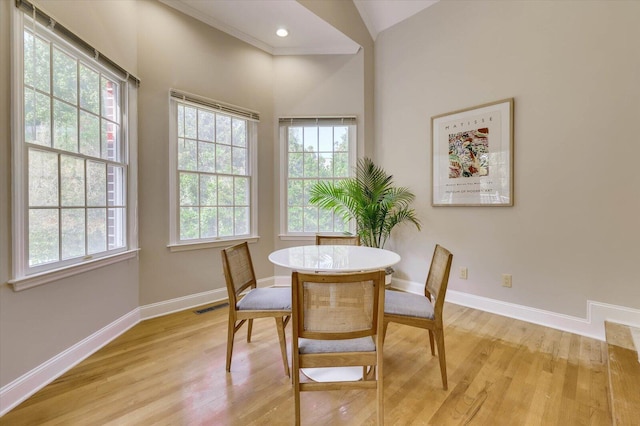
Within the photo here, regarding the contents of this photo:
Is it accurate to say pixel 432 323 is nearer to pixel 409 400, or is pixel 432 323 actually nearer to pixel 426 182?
pixel 409 400

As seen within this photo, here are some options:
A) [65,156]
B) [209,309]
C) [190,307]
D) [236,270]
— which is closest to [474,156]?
[236,270]

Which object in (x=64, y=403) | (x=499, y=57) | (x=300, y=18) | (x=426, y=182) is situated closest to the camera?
(x=64, y=403)

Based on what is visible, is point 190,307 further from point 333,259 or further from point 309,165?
point 309,165

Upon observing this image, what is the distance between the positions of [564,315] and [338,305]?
2360mm

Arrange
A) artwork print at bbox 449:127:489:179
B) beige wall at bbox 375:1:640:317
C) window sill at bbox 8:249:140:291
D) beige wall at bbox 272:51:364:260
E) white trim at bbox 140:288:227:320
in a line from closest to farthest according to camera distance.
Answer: window sill at bbox 8:249:140:291 < beige wall at bbox 375:1:640:317 < white trim at bbox 140:288:227:320 < artwork print at bbox 449:127:489:179 < beige wall at bbox 272:51:364:260

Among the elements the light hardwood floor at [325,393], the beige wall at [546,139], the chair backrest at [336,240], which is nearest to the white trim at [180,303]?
the light hardwood floor at [325,393]

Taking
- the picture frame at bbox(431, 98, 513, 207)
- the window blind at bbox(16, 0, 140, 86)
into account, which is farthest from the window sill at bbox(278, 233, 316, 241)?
the window blind at bbox(16, 0, 140, 86)

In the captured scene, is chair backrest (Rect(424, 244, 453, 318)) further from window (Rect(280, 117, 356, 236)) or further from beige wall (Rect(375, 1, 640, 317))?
window (Rect(280, 117, 356, 236))

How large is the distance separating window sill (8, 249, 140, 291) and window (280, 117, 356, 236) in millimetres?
1771

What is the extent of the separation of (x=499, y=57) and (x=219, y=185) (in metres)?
3.14

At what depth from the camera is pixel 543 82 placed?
2.43m

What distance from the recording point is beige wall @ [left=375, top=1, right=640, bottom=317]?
6.93ft

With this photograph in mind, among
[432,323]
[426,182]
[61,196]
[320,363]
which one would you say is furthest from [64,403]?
[426,182]

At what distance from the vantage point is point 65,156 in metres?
1.89
